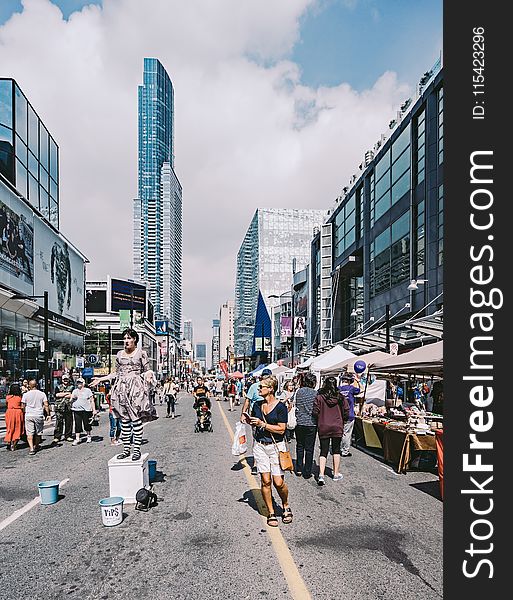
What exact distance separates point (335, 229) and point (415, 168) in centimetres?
2383

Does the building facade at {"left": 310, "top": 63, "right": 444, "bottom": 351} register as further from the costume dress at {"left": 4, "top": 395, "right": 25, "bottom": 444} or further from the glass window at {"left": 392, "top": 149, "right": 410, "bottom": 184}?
the costume dress at {"left": 4, "top": 395, "right": 25, "bottom": 444}

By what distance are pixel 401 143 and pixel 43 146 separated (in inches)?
1504

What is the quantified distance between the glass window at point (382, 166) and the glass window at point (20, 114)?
31.4 m

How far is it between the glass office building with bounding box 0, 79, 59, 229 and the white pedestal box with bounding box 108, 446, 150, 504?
1592 inches

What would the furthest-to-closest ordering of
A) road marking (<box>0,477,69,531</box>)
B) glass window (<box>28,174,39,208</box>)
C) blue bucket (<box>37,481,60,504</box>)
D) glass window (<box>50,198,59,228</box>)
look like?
glass window (<box>50,198,59,228</box>)
glass window (<box>28,174,39,208</box>)
blue bucket (<box>37,481,60,504</box>)
road marking (<box>0,477,69,531</box>)

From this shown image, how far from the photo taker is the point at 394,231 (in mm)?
35156

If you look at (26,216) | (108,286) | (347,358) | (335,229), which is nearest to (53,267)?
(26,216)

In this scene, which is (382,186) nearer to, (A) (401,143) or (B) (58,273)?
(A) (401,143)

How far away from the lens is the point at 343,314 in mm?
53500

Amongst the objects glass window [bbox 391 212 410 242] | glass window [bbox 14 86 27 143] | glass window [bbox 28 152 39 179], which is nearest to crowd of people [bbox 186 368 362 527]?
glass window [bbox 391 212 410 242]

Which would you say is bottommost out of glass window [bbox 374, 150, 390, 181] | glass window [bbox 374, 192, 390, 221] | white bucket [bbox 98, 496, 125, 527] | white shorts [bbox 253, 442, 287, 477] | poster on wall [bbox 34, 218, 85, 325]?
white bucket [bbox 98, 496, 125, 527]

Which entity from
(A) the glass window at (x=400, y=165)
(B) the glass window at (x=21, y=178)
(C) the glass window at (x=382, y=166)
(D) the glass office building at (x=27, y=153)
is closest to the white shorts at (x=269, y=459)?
(A) the glass window at (x=400, y=165)

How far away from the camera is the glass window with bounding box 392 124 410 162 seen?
Result: 3262 cm

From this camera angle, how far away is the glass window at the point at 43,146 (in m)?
52.5
